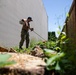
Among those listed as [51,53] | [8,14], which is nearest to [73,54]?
[51,53]

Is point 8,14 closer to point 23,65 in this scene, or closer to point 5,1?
point 5,1

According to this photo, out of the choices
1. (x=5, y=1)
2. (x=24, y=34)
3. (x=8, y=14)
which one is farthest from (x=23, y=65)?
(x=24, y=34)

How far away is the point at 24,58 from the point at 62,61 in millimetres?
552

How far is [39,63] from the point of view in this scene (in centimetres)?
263

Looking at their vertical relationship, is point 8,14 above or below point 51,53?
above

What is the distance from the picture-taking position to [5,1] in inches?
333

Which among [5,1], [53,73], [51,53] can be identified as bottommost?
[53,73]

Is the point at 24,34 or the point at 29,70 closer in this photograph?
the point at 29,70

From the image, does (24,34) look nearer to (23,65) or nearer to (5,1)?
(5,1)

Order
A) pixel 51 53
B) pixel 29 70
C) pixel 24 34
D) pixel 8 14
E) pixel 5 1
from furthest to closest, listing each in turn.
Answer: pixel 24 34 < pixel 8 14 < pixel 5 1 < pixel 51 53 < pixel 29 70

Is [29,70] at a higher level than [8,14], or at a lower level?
lower

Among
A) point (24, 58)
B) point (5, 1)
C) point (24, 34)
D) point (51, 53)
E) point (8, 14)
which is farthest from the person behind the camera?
point (24, 34)

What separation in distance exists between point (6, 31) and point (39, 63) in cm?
627

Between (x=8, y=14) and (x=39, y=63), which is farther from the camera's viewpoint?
(x=8, y=14)
